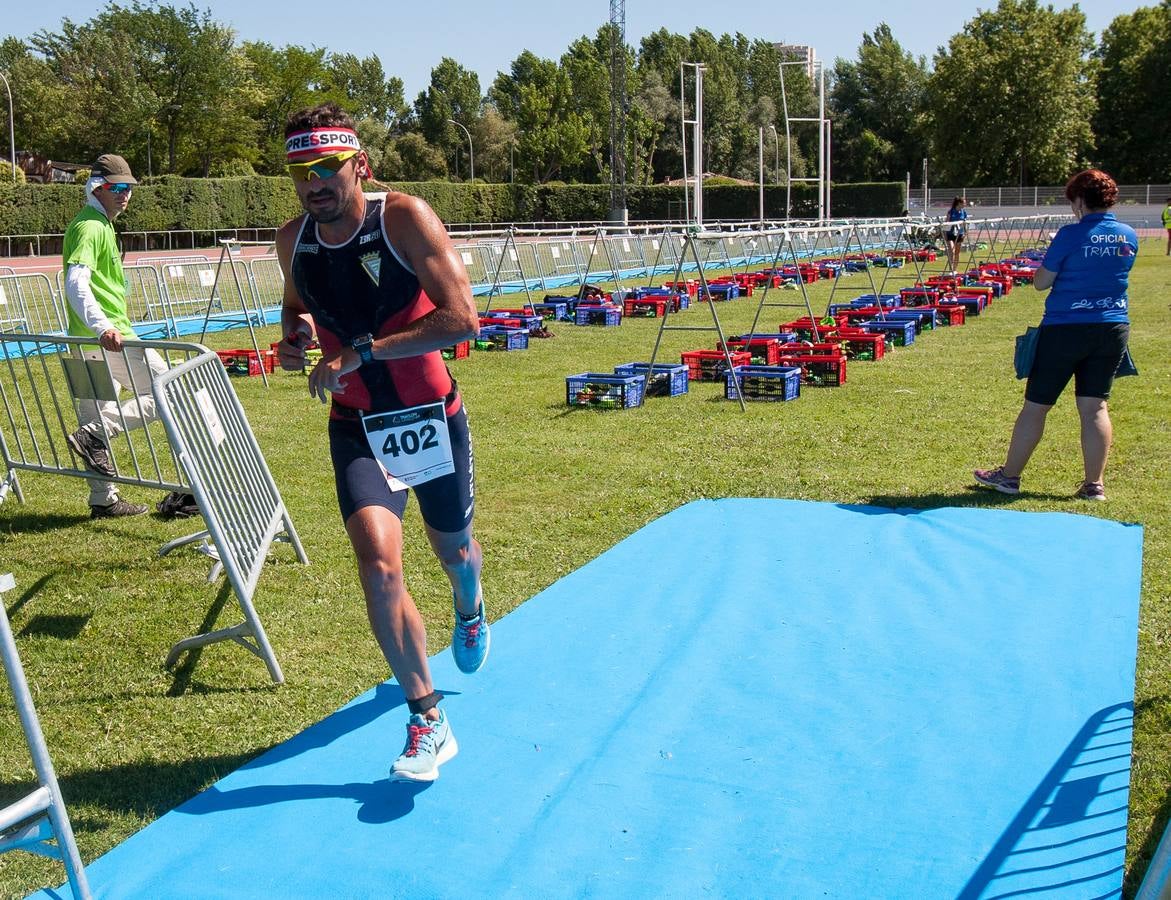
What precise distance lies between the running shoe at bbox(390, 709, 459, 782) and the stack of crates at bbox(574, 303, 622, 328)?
15486 mm

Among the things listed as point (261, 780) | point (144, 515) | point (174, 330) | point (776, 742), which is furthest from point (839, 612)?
point (174, 330)

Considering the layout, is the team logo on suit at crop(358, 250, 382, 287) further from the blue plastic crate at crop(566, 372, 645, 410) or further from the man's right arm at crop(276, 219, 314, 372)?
the blue plastic crate at crop(566, 372, 645, 410)

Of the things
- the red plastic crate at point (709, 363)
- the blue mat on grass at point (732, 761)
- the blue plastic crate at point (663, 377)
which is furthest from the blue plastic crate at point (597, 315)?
the blue mat on grass at point (732, 761)

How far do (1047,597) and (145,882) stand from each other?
13.6 ft

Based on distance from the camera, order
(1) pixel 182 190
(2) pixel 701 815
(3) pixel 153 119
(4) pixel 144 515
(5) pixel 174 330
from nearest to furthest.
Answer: (2) pixel 701 815, (4) pixel 144 515, (5) pixel 174 330, (1) pixel 182 190, (3) pixel 153 119

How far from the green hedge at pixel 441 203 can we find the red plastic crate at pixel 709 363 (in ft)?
115

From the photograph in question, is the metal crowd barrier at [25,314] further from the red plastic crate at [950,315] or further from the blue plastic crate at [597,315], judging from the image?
the red plastic crate at [950,315]

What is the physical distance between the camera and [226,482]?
5375 millimetres

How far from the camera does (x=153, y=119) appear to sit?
62812 mm

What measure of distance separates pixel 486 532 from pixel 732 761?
328cm

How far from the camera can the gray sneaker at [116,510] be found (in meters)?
7.48

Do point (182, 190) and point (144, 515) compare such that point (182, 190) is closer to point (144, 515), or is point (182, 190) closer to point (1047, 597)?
point (144, 515)

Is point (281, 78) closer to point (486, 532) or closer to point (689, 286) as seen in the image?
point (689, 286)

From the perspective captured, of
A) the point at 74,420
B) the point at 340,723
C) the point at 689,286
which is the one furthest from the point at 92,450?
the point at 689,286
